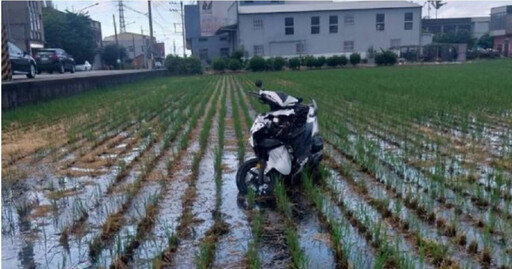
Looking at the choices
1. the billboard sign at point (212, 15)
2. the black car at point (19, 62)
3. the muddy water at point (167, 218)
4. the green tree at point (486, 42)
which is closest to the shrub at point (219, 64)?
the billboard sign at point (212, 15)

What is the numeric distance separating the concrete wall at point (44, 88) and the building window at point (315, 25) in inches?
1068

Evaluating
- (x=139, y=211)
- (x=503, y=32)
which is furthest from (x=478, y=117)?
(x=503, y=32)

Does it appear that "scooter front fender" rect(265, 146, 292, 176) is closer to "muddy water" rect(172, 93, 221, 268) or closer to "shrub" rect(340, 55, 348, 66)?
"muddy water" rect(172, 93, 221, 268)

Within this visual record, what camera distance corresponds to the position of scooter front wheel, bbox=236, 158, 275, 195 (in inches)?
196

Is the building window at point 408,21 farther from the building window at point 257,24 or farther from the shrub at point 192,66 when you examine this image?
the shrub at point 192,66

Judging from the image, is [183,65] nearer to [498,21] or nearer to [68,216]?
[68,216]

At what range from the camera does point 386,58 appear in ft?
128

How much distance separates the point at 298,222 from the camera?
4.27 meters

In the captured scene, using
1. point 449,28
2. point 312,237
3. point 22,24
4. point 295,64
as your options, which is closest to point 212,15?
point 22,24

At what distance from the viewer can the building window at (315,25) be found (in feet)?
154

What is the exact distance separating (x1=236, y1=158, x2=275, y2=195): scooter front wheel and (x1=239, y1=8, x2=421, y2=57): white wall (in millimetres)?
42143

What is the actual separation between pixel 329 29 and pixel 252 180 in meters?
43.7

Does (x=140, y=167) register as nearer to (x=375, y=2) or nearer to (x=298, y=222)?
(x=298, y=222)

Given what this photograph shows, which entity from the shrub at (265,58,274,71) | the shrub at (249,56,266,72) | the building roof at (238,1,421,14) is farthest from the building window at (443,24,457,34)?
the shrub at (249,56,266,72)
